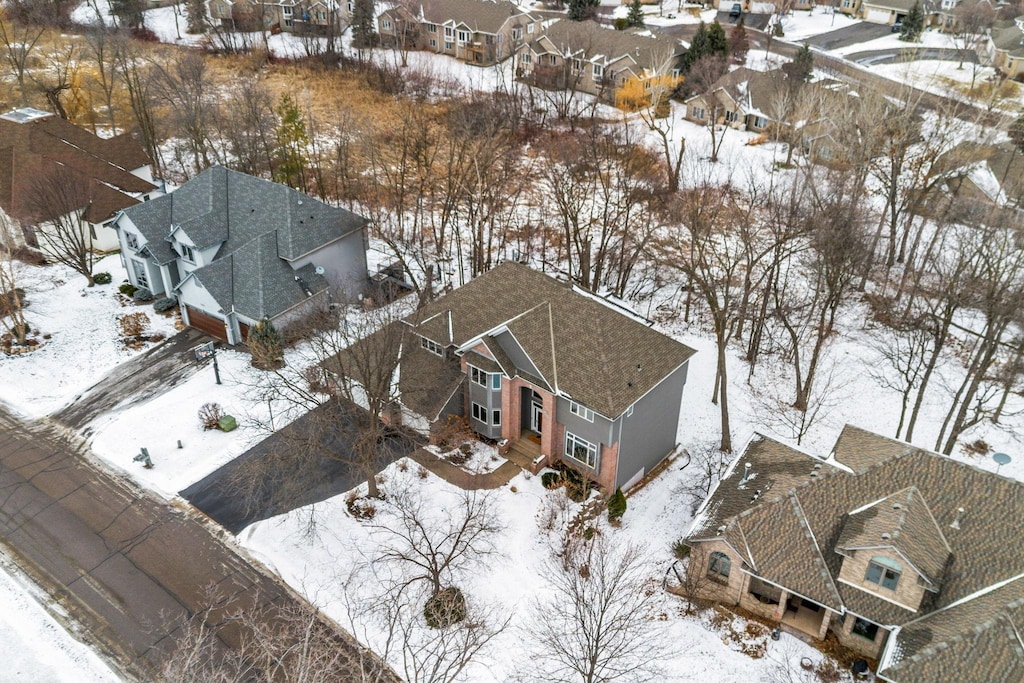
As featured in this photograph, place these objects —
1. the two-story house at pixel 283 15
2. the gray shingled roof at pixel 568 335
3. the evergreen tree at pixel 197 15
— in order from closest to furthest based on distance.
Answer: the gray shingled roof at pixel 568 335
the two-story house at pixel 283 15
the evergreen tree at pixel 197 15

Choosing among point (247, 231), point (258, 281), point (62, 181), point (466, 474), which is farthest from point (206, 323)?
point (466, 474)

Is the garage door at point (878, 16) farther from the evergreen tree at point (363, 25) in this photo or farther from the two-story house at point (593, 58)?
the evergreen tree at point (363, 25)

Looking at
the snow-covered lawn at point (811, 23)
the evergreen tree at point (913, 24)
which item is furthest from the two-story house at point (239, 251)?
the evergreen tree at point (913, 24)

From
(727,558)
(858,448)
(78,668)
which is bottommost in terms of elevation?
(78,668)

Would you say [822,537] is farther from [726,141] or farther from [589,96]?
[589,96]

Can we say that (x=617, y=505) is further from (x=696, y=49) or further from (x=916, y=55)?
(x=916, y=55)

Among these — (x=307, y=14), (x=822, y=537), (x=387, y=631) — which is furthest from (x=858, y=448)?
(x=307, y=14)

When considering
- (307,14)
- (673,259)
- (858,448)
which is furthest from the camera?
(307,14)
